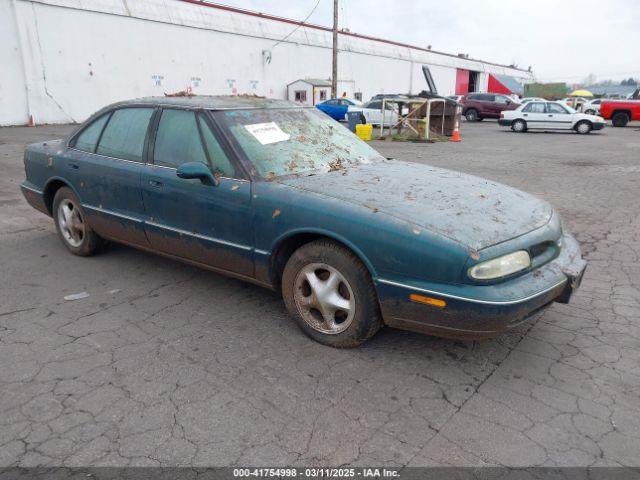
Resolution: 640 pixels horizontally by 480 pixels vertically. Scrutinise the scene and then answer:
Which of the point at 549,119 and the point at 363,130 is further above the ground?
the point at 549,119

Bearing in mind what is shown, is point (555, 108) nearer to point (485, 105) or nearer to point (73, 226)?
point (485, 105)

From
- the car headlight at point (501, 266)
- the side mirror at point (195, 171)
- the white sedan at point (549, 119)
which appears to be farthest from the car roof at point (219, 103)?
the white sedan at point (549, 119)

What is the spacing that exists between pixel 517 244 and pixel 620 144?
17.3 meters

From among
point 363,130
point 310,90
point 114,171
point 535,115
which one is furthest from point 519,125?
point 114,171

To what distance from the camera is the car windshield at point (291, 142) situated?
141 inches

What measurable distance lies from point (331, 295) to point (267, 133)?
1384 millimetres

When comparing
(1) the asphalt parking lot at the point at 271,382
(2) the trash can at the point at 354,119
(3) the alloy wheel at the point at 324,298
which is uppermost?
(2) the trash can at the point at 354,119

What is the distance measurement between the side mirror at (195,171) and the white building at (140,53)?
865 inches

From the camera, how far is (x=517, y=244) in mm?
2857

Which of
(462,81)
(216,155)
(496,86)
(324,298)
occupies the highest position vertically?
(462,81)

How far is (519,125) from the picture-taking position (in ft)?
76.4

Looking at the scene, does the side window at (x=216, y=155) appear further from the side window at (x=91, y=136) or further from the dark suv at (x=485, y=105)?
the dark suv at (x=485, y=105)

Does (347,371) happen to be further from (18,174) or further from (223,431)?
(18,174)

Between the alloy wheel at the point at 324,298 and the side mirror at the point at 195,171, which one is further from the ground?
the side mirror at the point at 195,171
